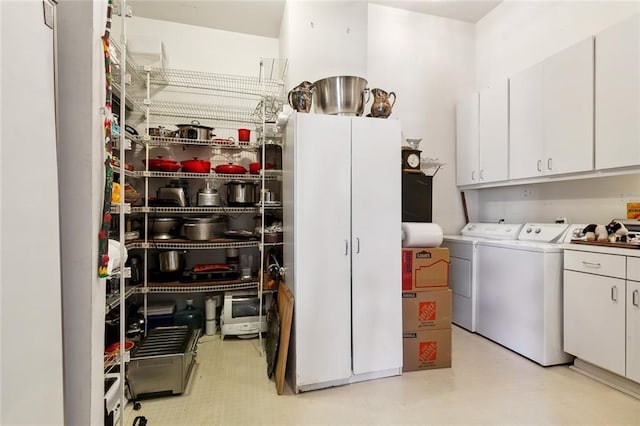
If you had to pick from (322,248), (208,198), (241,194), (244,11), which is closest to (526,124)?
(322,248)

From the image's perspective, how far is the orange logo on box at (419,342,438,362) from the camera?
7.79 ft

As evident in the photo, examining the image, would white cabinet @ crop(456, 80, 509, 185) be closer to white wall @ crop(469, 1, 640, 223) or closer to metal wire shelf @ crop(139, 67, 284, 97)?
white wall @ crop(469, 1, 640, 223)

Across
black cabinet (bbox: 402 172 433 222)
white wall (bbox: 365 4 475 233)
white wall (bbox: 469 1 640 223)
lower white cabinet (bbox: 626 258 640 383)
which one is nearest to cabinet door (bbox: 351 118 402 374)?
black cabinet (bbox: 402 172 433 222)

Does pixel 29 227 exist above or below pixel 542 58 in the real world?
below

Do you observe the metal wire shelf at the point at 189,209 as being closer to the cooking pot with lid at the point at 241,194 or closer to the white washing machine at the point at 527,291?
the cooking pot with lid at the point at 241,194

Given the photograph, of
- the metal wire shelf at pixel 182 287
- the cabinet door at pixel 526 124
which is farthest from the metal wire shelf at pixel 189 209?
the cabinet door at pixel 526 124

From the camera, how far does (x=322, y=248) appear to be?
210 centimetres

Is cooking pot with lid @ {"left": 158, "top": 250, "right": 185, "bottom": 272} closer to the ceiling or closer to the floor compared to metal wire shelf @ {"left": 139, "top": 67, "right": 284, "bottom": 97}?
closer to the floor

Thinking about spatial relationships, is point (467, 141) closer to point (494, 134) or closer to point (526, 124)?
point (494, 134)

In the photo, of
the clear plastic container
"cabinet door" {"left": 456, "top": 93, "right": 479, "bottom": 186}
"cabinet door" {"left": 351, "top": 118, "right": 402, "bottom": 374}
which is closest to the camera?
"cabinet door" {"left": 351, "top": 118, "right": 402, "bottom": 374}

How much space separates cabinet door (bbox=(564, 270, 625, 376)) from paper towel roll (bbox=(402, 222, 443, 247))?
0.99 metres

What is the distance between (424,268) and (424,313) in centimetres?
34

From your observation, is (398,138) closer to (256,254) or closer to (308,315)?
(308,315)

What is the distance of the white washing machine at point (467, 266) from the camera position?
3027 millimetres
